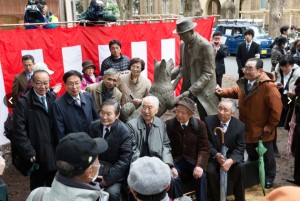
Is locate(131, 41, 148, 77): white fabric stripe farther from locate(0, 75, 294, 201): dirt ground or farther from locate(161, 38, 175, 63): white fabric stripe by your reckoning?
locate(0, 75, 294, 201): dirt ground

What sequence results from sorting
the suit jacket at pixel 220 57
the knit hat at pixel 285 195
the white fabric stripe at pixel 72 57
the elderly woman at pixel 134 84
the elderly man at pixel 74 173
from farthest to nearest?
the suit jacket at pixel 220 57 → the white fabric stripe at pixel 72 57 → the elderly woman at pixel 134 84 → the elderly man at pixel 74 173 → the knit hat at pixel 285 195

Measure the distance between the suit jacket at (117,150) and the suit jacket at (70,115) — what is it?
27 centimetres

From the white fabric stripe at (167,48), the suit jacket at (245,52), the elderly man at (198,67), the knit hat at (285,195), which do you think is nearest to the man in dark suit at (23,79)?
the elderly man at (198,67)

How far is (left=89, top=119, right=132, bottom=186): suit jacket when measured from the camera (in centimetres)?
362

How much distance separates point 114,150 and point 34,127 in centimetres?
95

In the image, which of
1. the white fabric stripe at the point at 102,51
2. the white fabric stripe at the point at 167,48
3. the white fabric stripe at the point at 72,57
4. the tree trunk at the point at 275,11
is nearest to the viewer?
the white fabric stripe at the point at 72,57

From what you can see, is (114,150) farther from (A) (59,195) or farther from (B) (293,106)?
(B) (293,106)

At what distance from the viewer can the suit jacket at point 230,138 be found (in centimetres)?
422

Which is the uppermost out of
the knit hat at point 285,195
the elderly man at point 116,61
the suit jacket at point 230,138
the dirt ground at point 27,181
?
the elderly man at point 116,61

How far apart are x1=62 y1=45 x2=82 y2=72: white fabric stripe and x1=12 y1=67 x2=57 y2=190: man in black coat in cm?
277

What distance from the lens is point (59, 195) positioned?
185cm

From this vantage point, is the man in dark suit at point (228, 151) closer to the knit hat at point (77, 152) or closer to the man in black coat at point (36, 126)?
the man in black coat at point (36, 126)

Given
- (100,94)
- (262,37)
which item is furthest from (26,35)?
(262,37)

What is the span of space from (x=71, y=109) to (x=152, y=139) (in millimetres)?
982
